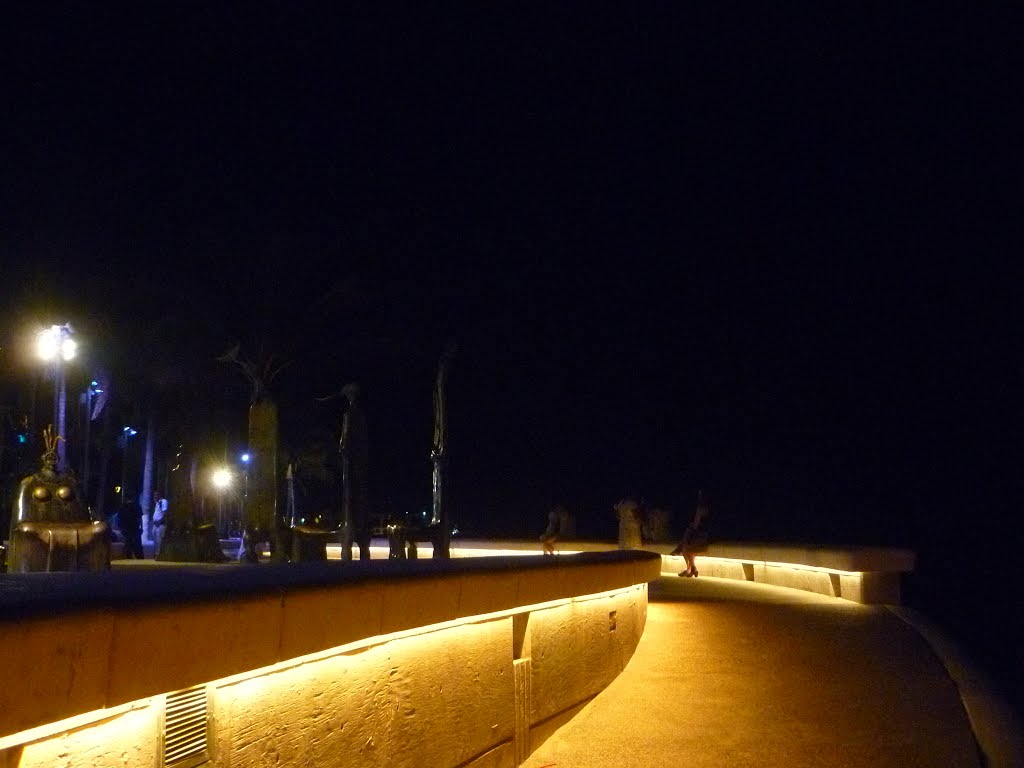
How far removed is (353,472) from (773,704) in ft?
30.9

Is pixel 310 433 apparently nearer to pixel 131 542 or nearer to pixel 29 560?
pixel 131 542

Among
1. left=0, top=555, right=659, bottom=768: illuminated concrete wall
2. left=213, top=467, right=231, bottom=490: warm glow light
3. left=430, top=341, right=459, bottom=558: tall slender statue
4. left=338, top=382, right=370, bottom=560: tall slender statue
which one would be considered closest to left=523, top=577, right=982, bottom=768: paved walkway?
left=0, top=555, right=659, bottom=768: illuminated concrete wall

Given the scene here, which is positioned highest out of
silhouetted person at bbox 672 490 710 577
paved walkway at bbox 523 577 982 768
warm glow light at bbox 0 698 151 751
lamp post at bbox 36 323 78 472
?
lamp post at bbox 36 323 78 472

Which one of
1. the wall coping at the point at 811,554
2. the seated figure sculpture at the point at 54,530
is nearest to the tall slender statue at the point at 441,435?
the wall coping at the point at 811,554

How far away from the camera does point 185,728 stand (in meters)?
3.55

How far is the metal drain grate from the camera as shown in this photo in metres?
3.48

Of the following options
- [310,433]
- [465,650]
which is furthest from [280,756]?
[310,433]

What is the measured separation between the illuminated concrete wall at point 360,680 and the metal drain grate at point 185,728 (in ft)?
0.12

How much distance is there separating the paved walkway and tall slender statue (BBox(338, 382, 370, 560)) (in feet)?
19.9

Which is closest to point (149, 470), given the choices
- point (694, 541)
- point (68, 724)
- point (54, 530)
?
point (694, 541)

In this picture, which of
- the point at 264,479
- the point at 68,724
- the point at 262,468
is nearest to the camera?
the point at 68,724

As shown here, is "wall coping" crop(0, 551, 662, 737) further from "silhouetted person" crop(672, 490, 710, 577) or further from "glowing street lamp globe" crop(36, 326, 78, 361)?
"glowing street lamp globe" crop(36, 326, 78, 361)

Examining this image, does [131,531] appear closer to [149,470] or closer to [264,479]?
[264,479]

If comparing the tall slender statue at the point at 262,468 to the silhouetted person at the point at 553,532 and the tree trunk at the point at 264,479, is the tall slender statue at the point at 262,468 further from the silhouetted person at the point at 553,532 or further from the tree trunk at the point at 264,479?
the silhouetted person at the point at 553,532
